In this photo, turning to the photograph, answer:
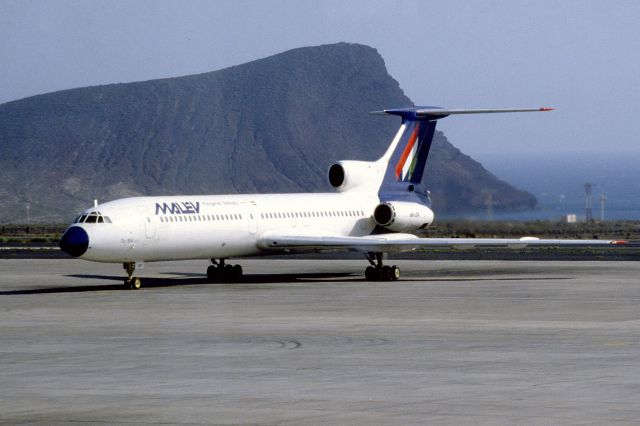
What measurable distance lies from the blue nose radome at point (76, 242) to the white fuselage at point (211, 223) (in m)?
0.18

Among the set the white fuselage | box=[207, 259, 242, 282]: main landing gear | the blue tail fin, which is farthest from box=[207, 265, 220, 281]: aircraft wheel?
the blue tail fin

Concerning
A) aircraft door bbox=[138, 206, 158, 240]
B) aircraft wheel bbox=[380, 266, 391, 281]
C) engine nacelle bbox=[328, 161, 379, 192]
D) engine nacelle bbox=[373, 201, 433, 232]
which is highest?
engine nacelle bbox=[328, 161, 379, 192]

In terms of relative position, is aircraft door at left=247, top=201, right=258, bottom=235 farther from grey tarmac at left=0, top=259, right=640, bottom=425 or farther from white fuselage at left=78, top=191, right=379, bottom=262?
grey tarmac at left=0, top=259, right=640, bottom=425

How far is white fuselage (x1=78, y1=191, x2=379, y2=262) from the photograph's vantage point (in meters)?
38.9

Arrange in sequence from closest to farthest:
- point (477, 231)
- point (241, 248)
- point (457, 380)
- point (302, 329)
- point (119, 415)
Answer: point (119, 415) → point (457, 380) → point (302, 329) → point (241, 248) → point (477, 231)

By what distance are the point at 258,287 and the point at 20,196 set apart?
527 feet

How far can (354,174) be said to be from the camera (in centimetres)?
4812

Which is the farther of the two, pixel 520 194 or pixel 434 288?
pixel 520 194

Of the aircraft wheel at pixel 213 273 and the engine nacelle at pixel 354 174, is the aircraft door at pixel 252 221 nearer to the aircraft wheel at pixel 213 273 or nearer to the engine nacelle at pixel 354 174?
the aircraft wheel at pixel 213 273

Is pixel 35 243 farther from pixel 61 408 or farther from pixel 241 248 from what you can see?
pixel 61 408

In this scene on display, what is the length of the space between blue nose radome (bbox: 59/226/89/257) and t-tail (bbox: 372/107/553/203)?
14.1m

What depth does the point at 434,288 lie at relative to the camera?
3925 cm

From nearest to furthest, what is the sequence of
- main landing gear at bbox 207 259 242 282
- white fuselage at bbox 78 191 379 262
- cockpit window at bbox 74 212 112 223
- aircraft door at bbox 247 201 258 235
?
cockpit window at bbox 74 212 112 223
white fuselage at bbox 78 191 379 262
aircraft door at bbox 247 201 258 235
main landing gear at bbox 207 259 242 282

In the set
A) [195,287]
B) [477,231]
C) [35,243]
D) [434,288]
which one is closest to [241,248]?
[195,287]
